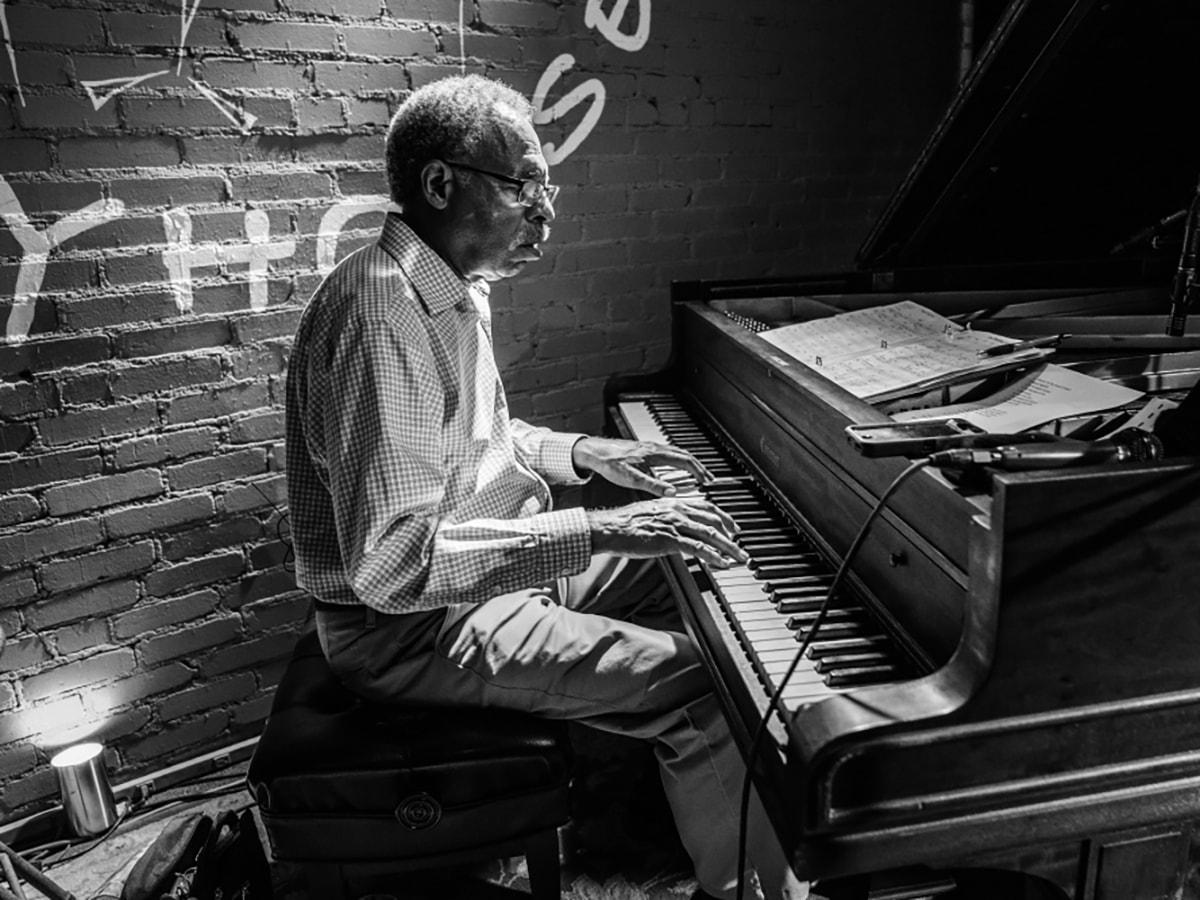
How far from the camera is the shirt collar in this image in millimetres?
1677

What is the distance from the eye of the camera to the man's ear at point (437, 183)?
1.71 meters

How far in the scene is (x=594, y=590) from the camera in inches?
87.0

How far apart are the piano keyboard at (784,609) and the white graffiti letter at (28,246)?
1490 millimetres

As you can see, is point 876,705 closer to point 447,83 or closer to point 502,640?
point 502,640

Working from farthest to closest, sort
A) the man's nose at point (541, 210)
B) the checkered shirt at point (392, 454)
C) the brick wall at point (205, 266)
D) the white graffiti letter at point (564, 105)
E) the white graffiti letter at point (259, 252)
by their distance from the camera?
the white graffiti letter at point (564, 105)
the white graffiti letter at point (259, 252)
the brick wall at point (205, 266)
the man's nose at point (541, 210)
the checkered shirt at point (392, 454)

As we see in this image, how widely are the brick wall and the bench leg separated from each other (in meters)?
1.12

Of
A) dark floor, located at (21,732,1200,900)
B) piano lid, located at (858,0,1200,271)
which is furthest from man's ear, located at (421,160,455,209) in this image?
dark floor, located at (21,732,1200,900)

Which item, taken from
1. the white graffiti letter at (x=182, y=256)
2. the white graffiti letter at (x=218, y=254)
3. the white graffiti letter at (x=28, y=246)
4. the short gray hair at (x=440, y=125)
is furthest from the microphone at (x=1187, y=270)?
the white graffiti letter at (x=28, y=246)

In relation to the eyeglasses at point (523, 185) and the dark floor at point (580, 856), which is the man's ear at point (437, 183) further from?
the dark floor at point (580, 856)

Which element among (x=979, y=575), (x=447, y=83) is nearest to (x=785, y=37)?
(x=447, y=83)

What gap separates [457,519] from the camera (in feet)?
5.89

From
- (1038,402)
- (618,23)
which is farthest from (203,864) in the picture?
(618,23)

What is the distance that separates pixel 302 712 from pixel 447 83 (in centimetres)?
126

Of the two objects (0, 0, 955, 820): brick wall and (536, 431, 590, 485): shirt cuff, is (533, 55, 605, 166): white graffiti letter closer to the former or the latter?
(0, 0, 955, 820): brick wall
